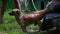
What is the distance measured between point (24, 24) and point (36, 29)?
1.35 ft

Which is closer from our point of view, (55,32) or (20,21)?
(55,32)

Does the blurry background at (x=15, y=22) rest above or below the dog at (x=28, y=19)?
below

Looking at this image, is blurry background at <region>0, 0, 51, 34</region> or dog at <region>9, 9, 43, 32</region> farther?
blurry background at <region>0, 0, 51, 34</region>

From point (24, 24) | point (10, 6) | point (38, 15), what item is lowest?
point (10, 6)

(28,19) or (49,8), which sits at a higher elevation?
(49,8)

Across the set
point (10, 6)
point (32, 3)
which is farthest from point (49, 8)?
point (10, 6)

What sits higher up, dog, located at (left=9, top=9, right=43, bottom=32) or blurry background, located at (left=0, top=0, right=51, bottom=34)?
dog, located at (left=9, top=9, right=43, bottom=32)

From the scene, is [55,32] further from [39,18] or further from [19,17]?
[19,17]

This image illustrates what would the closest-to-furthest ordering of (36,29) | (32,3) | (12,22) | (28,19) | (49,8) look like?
(49,8) → (28,19) → (36,29) → (12,22) → (32,3)

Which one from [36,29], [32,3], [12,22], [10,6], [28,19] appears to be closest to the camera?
[28,19]

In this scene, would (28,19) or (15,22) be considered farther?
(15,22)

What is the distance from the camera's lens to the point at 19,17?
5.71 meters

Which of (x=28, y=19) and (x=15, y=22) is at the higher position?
(x=28, y=19)

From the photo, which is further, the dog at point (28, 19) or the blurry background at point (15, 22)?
the blurry background at point (15, 22)
